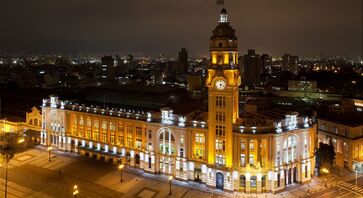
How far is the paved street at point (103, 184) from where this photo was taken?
62312 millimetres

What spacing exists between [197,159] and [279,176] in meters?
13.5

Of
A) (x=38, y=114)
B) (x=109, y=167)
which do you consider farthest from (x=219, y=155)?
(x=38, y=114)

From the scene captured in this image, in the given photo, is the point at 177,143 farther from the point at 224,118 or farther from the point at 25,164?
the point at 25,164

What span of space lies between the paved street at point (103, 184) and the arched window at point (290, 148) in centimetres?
462

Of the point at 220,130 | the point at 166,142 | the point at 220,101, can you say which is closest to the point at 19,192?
the point at 166,142

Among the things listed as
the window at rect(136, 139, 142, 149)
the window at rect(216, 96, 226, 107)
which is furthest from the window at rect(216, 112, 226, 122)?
the window at rect(136, 139, 142, 149)

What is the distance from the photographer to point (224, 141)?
63688 mm

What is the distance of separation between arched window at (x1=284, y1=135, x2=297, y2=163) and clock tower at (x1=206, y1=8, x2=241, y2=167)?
29.7ft

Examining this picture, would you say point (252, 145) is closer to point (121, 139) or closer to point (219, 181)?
point (219, 181)

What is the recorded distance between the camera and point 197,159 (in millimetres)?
66750

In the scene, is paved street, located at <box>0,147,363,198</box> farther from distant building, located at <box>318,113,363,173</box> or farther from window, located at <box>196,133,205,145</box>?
window, located at <box>196,133,205,145</box>

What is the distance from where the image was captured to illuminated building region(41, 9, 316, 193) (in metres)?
62.2

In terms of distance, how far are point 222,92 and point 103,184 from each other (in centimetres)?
2498

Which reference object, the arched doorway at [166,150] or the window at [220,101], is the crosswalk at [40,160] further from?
the window at [220,101]
